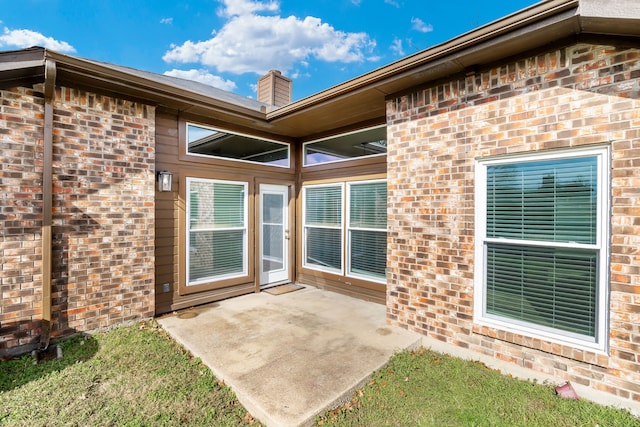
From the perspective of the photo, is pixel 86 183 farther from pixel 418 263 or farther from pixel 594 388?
pixel 594 388

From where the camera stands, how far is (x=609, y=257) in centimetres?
235

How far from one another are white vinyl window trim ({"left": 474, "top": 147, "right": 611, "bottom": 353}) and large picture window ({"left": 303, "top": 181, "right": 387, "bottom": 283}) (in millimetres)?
1754

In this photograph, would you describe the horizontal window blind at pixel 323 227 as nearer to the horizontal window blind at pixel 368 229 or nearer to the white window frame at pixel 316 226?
the white window frame at pixel 316 226

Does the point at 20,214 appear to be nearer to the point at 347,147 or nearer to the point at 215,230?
the point at 215,230

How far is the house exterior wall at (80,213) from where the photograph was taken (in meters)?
3.08

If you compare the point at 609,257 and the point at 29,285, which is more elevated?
the point at 609,257

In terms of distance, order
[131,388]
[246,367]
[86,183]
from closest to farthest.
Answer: [131,388], [246,367], [86,183]

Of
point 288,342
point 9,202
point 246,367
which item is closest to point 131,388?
point 246,367

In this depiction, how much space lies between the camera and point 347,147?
5.21 m

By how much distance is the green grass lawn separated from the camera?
7.14ft

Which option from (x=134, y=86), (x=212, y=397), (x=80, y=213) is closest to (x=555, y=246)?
(x=212, y=397)

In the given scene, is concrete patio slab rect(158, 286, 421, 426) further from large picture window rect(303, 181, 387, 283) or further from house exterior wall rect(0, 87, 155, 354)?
house exterior wall rect(0, 87, 155, 354)

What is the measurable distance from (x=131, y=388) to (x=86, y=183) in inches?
94.8

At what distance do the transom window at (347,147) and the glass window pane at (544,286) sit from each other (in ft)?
8.02
